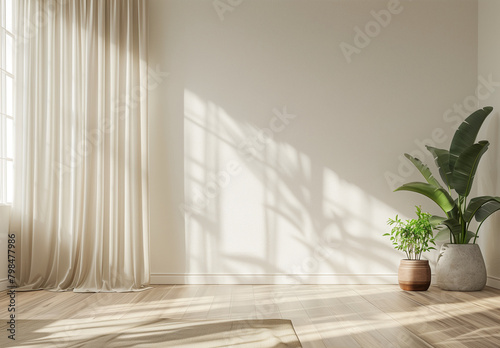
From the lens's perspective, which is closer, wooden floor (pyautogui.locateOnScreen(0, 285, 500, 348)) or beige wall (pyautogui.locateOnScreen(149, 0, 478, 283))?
wooden floor (pyautogui.locateOnScreen(0, 285, 500, 348))

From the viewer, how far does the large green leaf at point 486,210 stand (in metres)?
4.35

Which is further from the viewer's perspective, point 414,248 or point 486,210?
point 414,248

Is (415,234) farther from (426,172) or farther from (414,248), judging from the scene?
(426,172)

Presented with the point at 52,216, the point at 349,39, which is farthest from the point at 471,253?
the point at 52,216

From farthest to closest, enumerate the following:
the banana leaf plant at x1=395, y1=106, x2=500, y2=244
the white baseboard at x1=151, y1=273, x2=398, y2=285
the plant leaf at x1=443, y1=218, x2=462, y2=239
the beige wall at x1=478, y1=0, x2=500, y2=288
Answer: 1. the white baseboard at x1=151, y1=273, x2=398, y2=285
2. the beige wall at x1=478, y1=0, x2=500, y2=288
3. the plant leaf at x1=443, y1=218, x2=462, y2=239
4. the banana leaf plant at x1=395, y1=106, x2=500, y2=244

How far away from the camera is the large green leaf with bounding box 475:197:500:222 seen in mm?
4348

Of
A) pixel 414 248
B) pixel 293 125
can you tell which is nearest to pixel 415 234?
pixel 414 248

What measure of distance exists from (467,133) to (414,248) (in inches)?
42.0

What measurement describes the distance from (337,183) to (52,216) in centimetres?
252

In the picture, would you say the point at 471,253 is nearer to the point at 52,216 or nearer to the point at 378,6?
the point at 378,6

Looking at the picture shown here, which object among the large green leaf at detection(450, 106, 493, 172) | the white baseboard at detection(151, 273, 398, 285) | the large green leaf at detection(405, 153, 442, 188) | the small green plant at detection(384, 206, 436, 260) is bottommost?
the white baseboard at detection(151, 273, 398, 285)

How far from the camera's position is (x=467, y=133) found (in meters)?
4.48

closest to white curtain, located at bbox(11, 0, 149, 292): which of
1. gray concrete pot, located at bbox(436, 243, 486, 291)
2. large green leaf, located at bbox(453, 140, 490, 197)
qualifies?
gray concrete pot, located at bbox(436, 243, 486, 291)

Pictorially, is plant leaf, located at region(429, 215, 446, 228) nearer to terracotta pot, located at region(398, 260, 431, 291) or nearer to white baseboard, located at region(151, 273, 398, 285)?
terracotta pot, located at region(398, 260, 431, 291)
